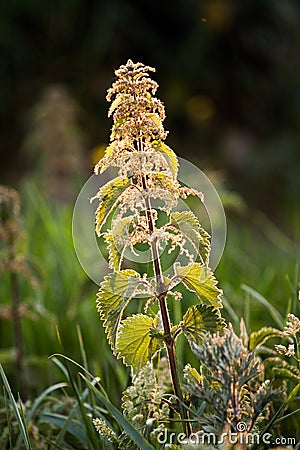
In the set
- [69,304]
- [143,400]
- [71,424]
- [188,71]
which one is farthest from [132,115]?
[188,71]

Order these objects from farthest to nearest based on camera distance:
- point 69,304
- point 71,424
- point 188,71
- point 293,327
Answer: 1. point 188,71
2. point 69,304
3. point 71,424
4. point 293,327

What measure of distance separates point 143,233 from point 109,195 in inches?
2.5

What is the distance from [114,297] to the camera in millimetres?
896

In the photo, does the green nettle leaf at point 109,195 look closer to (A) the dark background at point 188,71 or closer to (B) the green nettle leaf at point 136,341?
(B) the green nettle leaf at point 136,341

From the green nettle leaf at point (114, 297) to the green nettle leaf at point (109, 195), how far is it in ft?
0.20

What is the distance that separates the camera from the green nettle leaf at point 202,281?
0.89 m

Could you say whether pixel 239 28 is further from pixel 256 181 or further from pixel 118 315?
pixel 118 315

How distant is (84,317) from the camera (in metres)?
1.93

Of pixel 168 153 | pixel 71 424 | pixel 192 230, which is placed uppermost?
pixel 168 153

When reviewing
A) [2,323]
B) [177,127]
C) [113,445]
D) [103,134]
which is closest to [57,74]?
[103,134]

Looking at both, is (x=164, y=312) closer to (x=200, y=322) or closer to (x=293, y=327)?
(x=200, y=322)

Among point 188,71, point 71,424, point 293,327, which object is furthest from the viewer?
point 188,71

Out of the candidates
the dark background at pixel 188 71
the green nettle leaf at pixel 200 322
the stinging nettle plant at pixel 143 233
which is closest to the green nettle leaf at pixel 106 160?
the stinging nettle plant at pixel 143 233

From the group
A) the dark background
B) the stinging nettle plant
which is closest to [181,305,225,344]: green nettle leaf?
the stinging nettle plant
